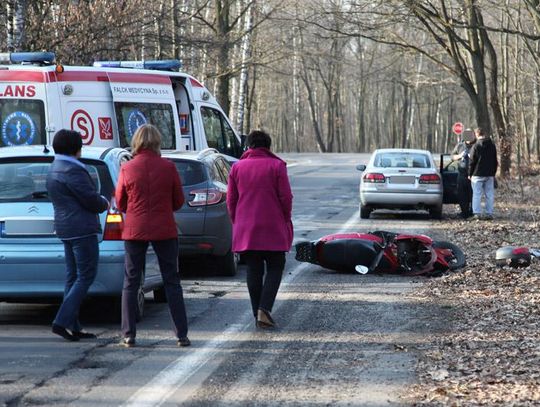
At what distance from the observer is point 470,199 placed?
21.2 metres

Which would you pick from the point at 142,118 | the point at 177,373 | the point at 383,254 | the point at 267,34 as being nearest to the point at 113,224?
the point at 177,373

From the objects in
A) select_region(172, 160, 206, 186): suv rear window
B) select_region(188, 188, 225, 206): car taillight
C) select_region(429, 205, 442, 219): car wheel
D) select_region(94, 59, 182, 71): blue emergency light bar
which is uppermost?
select_region(94, 59, 182, 71): blue emergency light bar

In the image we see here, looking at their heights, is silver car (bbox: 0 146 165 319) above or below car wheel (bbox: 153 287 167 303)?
above

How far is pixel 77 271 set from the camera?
828 cm

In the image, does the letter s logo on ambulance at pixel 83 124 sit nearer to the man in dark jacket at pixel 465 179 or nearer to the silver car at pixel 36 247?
the silver car at pixel 36 247

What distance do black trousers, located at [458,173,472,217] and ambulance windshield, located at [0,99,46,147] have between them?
980 cm

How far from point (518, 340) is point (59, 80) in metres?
8.94

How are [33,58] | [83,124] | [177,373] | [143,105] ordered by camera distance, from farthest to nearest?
[143,105]
[83,124]
[33,58]
[177,373]

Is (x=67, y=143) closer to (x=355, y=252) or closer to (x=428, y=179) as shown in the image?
(x=355, y=252)

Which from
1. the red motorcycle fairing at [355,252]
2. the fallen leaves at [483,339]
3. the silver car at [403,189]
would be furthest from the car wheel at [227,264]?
the silver car at [403,189]

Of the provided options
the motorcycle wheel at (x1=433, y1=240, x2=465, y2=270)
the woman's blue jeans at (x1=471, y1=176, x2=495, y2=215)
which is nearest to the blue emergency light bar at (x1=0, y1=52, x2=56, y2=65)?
the motorcycle wheel at (x1=433, y1=240, x2=465, y2=270)

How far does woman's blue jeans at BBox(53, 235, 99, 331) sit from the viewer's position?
8195 millimetres

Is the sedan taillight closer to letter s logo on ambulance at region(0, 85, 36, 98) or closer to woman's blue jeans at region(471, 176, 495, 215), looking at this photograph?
letter s logo on ambulance at region(0, 85, 36, 98)

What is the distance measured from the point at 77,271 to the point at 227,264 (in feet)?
15.0
